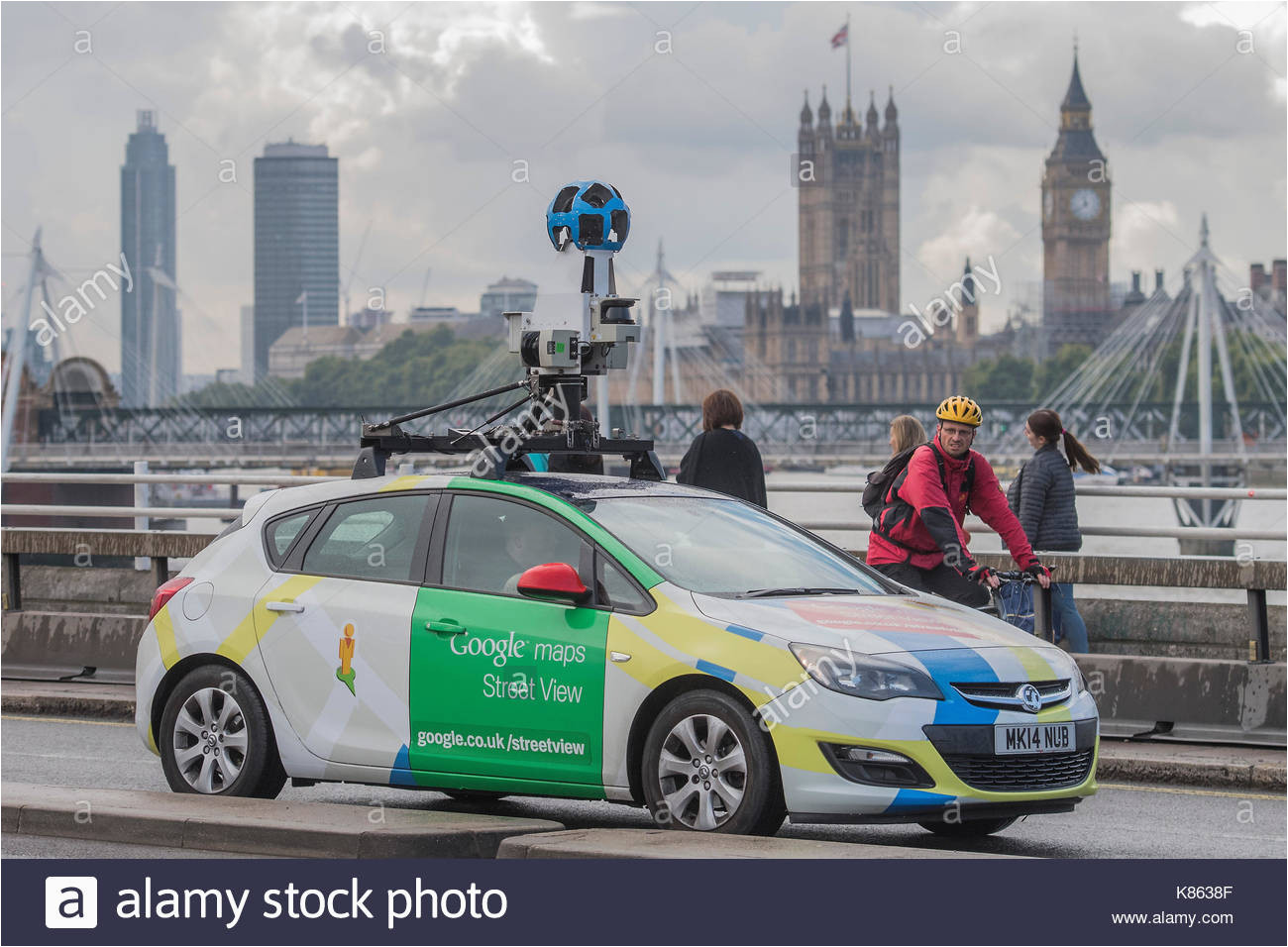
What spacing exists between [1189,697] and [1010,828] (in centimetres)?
277

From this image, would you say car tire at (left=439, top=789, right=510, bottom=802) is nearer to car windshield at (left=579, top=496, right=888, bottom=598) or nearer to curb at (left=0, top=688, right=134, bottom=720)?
car windshield at (left=579, top=496, right=888, bottom=598)

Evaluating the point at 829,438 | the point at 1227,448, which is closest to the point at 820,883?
the point at 1227,448

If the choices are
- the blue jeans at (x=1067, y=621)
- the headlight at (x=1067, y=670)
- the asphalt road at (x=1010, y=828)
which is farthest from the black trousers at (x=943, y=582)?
the blue jeans at (x=1067, y=621)

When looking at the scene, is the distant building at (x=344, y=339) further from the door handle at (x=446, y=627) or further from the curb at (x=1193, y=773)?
the door handle at (x=446, y=627)

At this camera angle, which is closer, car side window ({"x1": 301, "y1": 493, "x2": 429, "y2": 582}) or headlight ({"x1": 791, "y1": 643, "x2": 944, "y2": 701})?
headlight ({"x1": 791, "y1": 643, "x2": 944, "y2": 701})

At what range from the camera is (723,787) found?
23.4ft

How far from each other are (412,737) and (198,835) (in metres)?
0.89

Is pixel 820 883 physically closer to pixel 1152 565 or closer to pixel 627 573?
pixel 627 573

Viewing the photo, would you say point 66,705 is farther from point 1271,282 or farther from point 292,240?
point 292,240

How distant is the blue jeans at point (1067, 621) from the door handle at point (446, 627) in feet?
15.9

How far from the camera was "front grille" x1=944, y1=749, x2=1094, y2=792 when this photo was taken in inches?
279

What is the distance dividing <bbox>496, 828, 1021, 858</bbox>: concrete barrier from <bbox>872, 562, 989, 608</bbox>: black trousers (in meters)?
2.95

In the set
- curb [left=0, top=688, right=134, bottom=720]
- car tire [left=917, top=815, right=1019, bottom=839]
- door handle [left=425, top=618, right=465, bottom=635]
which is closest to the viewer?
door handle [left=425, top=618, right=465, bottom=635]

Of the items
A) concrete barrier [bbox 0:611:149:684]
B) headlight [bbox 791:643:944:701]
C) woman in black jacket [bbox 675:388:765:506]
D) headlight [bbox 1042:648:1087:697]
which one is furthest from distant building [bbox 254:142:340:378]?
headlight [bbox 791:643:944:701]
